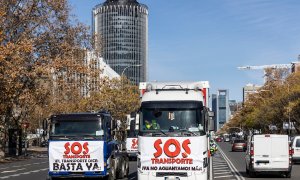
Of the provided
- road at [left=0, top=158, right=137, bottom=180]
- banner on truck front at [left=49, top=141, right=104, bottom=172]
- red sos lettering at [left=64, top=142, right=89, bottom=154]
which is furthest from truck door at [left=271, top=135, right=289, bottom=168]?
red sos lettering at [left=64, top=142, right=89, bottom=154]

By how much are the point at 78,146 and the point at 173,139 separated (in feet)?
15.5

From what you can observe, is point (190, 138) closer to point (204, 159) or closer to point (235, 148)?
point (204, 159)

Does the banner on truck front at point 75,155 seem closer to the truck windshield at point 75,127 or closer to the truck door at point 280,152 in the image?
the truck windshield at point 75,127

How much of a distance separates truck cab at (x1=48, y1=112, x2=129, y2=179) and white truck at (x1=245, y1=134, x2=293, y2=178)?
8.46 meters

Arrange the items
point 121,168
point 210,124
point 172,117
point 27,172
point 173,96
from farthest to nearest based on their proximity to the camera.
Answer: point 27,172
point 121,168
point 210,124
point 173,96
point 172,117

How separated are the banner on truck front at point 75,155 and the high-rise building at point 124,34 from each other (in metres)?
92.5

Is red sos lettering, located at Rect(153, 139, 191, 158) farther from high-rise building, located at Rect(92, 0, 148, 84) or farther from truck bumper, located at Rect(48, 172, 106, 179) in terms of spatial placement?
high-rise building, located at Rect(92, 0, 148, 84)

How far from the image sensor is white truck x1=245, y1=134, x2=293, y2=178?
24359 millimetres

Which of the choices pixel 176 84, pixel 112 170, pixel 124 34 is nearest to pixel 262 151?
pixel 112 170

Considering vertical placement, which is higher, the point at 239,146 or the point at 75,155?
the point at 75,155

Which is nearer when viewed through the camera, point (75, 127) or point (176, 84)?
point (176, 84)

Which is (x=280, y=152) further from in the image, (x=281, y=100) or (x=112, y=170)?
(x=281, y=100)

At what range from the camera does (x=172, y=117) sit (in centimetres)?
1527

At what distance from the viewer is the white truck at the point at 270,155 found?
959 inches
